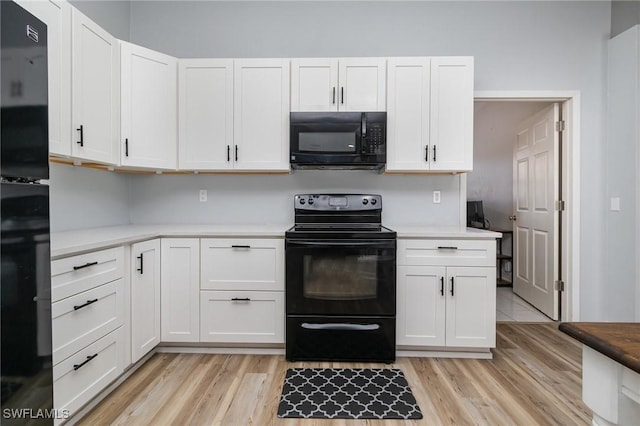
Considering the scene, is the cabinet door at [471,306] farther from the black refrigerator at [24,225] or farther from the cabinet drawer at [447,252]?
the black refrigerator at [24,225]

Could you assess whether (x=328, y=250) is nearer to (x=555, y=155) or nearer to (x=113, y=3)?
(x=555, y=155)

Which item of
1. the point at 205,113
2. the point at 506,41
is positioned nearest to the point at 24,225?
the point at 205,113

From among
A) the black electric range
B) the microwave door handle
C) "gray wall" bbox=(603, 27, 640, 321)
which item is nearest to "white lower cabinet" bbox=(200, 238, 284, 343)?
the black electric range

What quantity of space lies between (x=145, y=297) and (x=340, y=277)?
4.27 feet

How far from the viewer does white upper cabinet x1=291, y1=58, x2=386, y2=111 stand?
2662 mm

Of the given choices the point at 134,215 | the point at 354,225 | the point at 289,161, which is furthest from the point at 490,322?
the point at 134,215

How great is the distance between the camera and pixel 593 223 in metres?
2.98

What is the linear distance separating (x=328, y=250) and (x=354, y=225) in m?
0.56

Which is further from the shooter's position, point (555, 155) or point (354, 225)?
point (555, 155)

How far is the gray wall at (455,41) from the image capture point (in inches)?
117

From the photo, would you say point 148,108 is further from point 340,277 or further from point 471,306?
point 471,306

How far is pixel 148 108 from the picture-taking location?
2.57m

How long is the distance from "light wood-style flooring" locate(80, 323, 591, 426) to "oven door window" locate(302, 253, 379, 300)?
1.56 ft

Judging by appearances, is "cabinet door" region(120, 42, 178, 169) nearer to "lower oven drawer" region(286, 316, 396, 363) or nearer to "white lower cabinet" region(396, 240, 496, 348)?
"lower oven drawer" region(286, 316, 396, 363)
